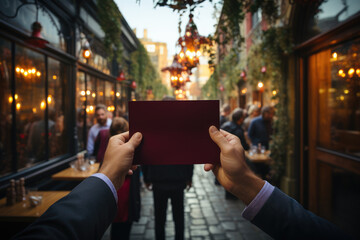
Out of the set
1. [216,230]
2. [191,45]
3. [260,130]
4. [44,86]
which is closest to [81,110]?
[44,86]

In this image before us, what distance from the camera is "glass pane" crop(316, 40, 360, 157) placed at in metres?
2.91

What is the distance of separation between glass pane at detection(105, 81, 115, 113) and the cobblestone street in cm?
500

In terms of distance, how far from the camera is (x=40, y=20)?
4.46m

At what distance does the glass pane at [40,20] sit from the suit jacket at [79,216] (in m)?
4.18

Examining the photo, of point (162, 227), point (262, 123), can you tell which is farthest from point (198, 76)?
point (162, 227)

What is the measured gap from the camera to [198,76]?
1989 inches

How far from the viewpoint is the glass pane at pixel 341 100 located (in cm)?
291

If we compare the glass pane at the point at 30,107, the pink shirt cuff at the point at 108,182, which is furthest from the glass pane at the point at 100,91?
the pink shirt cuff at the point at 108,182

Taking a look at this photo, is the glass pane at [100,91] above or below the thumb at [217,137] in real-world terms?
above

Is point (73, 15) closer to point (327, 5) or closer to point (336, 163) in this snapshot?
point (327, 5)

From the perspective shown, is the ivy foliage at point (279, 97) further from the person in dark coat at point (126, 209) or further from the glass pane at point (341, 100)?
the person in dark coat at point (126, 209)

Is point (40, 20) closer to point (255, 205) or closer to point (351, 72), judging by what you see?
point (255, 205)

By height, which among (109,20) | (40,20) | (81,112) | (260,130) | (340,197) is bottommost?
(340,197)

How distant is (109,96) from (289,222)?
9.46m
